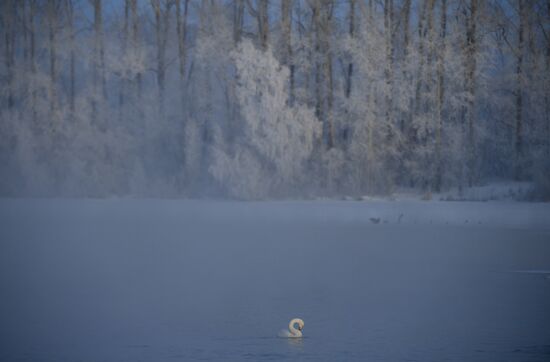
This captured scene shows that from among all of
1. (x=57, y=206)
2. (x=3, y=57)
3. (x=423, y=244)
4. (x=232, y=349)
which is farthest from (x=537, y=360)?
(x=3, y=57)

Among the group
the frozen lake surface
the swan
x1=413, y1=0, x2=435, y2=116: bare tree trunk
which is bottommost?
the frozen lake surface

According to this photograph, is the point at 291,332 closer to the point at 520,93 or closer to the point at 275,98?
the point at 275,98

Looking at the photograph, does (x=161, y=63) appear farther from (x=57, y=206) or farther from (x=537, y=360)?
(x=537, y=360)

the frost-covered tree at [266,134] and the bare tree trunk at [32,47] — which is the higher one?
the bare tree trunk at [32,47]

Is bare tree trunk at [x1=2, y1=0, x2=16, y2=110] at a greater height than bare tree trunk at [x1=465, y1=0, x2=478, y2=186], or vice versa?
bare tree trunk at [x1=2, y1=0, x2=16, y2=110]

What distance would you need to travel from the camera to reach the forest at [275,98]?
71.5 feet

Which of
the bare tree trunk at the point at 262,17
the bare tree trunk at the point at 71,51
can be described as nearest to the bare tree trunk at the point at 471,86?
the bare tree trunk at the point at 262,17

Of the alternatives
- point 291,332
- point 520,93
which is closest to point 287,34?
point 520,93

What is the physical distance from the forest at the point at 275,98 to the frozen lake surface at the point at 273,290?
8.25 metres

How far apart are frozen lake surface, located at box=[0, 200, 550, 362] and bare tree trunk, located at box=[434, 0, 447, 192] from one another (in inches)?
307

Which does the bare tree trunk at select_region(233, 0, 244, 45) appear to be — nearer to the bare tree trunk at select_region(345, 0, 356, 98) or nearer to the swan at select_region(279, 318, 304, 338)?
the bare tree trunk at select_region(345, 0, 356, 98)

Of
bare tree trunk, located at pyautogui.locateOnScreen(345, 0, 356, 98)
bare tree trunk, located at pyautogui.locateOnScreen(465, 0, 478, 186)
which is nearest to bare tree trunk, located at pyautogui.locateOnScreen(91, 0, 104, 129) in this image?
bare tree trunk, located at pyautogui.locateOnScreen(345, 0, 356, 98)

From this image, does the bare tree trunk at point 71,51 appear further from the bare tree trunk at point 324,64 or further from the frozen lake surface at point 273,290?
the frozen lake surface at point 273,290

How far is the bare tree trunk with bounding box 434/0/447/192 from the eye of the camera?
21672 mm
